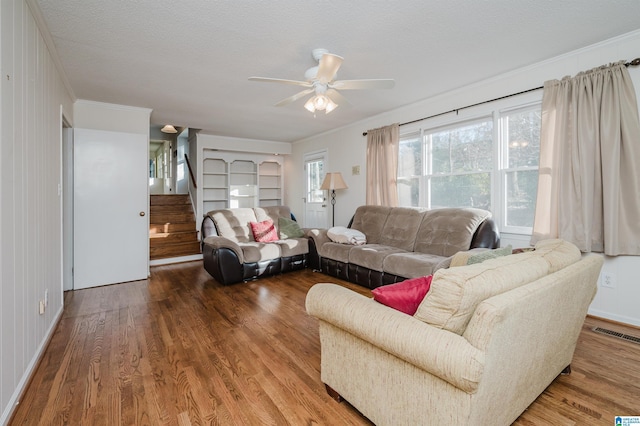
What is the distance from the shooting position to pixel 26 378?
5.95ft

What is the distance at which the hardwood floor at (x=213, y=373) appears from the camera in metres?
1.55

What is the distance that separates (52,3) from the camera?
2.03m

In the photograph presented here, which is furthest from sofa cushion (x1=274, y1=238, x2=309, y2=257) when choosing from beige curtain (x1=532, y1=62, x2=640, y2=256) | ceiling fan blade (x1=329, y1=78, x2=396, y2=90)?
beige curtain (x1=532, y1=62, x2=640, y2=256)

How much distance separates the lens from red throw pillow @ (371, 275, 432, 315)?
134 centimetres

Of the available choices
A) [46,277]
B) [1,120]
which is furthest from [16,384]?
[1,120]

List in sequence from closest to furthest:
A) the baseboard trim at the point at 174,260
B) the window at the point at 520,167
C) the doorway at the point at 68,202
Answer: the window at the point at 520,167 → the doorway at the point at 68,202 → the baseboard trim at the point at 174,260

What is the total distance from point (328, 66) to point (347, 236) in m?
2.41

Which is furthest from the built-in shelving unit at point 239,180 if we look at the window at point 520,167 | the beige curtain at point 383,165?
the window at point 520,167

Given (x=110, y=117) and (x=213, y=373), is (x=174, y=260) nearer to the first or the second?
(x=110, y=117)

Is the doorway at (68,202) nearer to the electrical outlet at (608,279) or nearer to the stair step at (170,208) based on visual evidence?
the stair step at (170,208)

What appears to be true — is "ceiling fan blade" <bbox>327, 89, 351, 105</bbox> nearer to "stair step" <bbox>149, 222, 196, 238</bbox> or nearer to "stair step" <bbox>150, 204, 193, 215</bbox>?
"stair step" <bbox>149, 222, 196, 238</bbox>

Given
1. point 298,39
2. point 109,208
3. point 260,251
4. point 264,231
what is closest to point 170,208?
point 109,208

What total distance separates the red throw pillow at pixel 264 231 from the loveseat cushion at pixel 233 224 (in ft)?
0.37

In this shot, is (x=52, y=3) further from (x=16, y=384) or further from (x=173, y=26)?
(x=16, y=384)
